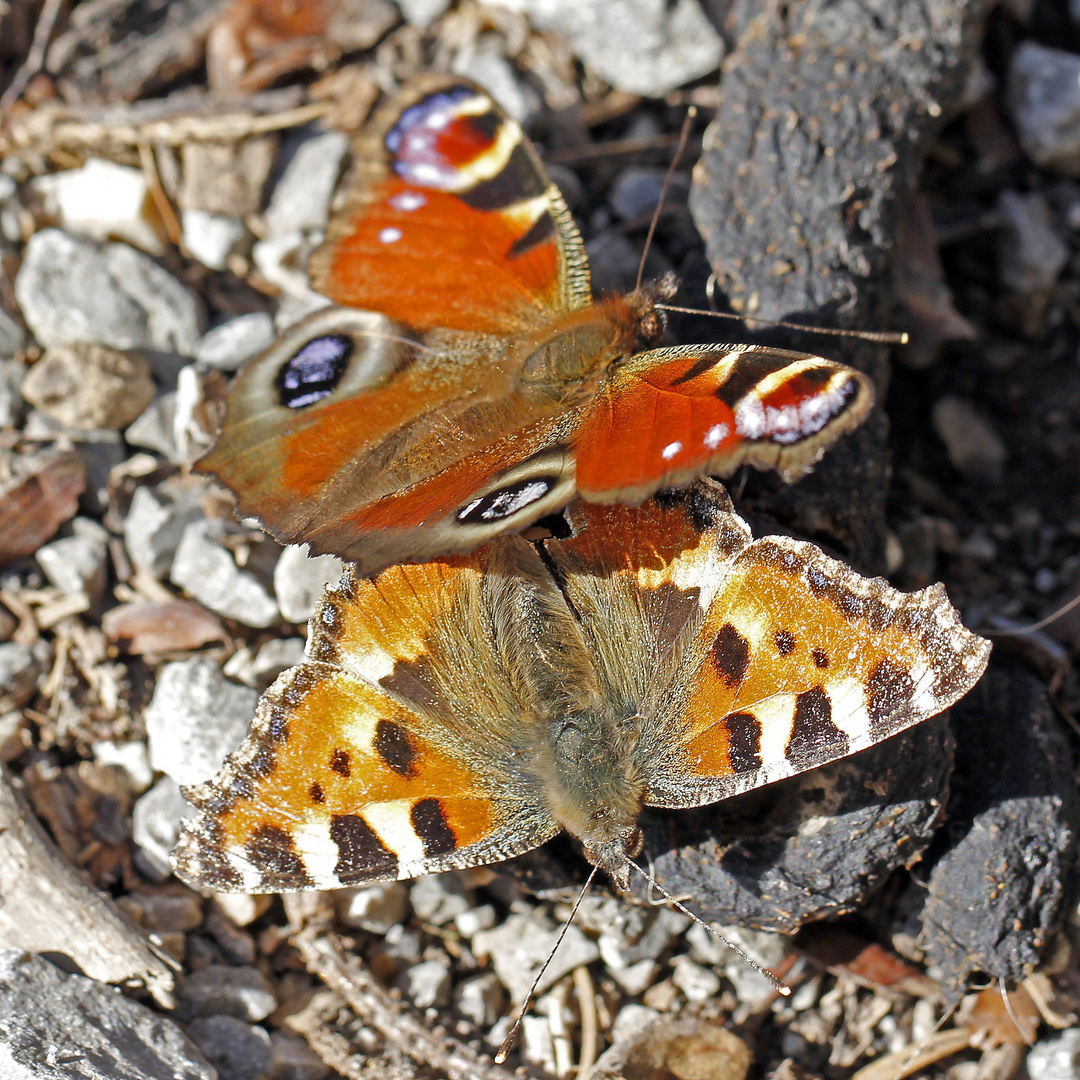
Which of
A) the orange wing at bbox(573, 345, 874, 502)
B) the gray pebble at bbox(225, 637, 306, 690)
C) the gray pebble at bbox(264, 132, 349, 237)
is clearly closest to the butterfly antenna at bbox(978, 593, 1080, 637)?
the orange wing at bbox(573, 345, 874, 502)

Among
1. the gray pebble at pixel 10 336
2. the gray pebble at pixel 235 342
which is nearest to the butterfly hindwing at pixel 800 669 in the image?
the gray pebble at pixel 235 342

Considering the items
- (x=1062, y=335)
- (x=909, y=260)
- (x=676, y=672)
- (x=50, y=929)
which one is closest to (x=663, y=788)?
(x=676, y=672)

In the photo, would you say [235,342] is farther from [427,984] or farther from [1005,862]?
[1005,862]

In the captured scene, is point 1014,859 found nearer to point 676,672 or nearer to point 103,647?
point 676,672

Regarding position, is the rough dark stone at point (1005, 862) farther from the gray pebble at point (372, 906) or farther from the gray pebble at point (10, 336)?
the gray pebble at point (10, 336)

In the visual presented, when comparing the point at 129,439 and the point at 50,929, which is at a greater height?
the point at 129,439

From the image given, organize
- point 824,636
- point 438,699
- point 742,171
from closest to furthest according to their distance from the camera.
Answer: point 824,636, point 438,699, point 742,171

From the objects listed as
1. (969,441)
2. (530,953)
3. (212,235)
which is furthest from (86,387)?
(969,441)
